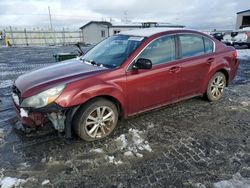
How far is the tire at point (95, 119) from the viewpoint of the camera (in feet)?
11.0

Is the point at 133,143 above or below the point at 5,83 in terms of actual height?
below

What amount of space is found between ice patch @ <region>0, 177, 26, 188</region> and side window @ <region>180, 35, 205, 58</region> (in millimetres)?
3413

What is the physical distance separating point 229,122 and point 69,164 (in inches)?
118

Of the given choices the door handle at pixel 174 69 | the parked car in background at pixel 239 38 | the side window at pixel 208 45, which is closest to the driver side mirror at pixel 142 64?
the door handle at pixel 174 69

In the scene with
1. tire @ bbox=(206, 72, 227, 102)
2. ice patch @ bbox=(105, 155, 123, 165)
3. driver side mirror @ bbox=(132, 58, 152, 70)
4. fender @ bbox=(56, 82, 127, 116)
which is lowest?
ice patch @ bbox=(105, 155, 123, 165)

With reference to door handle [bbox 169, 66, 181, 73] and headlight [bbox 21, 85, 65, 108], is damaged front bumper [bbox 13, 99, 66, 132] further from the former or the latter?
door handle [bbox 169, 66, 181, 73]

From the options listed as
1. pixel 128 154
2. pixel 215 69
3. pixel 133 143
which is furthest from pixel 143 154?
pixel 215 69

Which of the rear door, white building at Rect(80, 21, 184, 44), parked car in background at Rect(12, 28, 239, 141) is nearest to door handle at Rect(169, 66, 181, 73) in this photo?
parked car in background at Rect(12, 28, 239, 141)

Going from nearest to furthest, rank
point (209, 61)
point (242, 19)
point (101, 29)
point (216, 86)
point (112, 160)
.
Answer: point (112, 160) → point (209, 61) → point (216, 86) → point (242, 19) → point (101, 29)

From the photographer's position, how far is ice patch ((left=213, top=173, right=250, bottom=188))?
2.58 meters

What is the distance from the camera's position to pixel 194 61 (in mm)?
4441

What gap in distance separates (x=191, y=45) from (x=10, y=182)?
386cm

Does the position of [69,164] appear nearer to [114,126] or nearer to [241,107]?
[114,126]

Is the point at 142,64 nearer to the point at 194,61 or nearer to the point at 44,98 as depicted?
the point at 194,61
